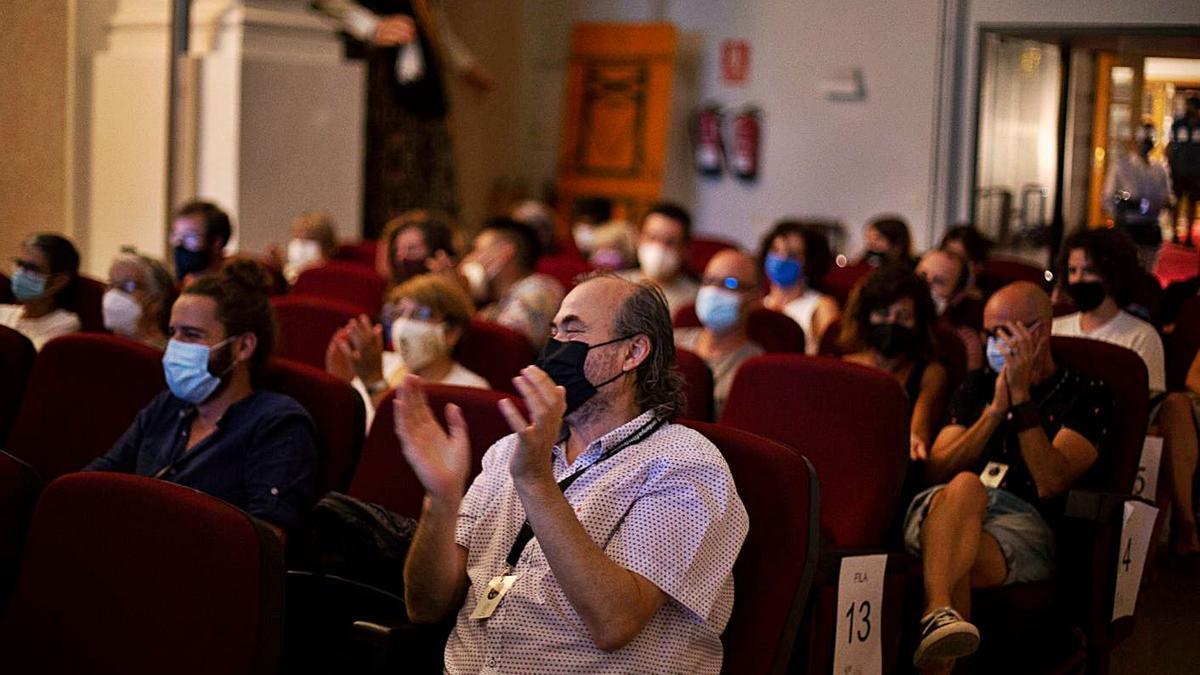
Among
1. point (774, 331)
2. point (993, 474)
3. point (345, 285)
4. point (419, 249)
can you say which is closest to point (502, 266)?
point (419, 249)

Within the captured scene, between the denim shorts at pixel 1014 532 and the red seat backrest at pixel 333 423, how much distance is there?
1.32 metres

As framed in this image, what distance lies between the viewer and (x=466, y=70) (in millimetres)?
10234

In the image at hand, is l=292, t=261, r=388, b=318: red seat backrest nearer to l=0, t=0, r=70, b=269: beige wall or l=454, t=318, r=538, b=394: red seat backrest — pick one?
l=0, t=0, r=70, b=269: beige wall

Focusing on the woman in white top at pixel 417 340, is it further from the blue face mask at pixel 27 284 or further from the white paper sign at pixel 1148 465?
the white paper sign at pixel 1148 465

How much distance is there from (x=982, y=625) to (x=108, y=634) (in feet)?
6.70

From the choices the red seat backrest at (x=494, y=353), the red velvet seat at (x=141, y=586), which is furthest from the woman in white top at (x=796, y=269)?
the red velvet seat at (x=141, y=586)

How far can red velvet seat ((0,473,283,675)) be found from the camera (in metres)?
2.15

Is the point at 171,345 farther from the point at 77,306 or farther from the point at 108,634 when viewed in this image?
the point at 77,306

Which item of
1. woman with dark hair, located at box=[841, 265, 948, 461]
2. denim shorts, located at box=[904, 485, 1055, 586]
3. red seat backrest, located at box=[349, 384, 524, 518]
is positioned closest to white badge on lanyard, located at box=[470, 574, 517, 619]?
red seat backrest, located at box=[349, 384, 524, 518]

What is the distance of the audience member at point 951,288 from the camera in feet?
16.6

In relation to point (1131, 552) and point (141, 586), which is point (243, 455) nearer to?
point (141, 586)

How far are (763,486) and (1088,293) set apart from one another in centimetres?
193

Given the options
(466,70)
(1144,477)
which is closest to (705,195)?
(466,70)

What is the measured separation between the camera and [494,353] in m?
4.20
